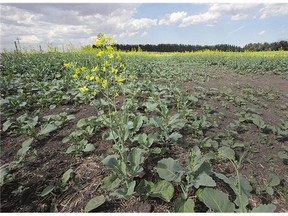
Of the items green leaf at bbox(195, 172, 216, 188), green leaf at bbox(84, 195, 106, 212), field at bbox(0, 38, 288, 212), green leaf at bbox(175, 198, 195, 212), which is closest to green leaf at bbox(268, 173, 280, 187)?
field at bbox(0, 38, 288, 212)

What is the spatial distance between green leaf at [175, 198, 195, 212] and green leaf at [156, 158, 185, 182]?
0.48 ft

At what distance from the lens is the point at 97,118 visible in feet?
9.52

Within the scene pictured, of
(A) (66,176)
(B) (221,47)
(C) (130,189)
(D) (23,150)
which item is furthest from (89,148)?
(B) (221,47)

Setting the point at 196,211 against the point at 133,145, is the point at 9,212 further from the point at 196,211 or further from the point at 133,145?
the point at 196,211

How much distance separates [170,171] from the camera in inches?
71.0

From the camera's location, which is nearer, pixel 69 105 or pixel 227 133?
pixel 227 133

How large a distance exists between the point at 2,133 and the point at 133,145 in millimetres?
1580

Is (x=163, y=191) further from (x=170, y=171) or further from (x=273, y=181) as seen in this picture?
(x=273, y=181)

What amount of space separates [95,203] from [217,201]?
844 millimetres

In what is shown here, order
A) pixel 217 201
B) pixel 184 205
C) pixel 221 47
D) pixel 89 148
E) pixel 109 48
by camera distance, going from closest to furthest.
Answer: pixel 217 201
pixel 184 205
pixel 109 48
pixel 89 148
pixel 221 47

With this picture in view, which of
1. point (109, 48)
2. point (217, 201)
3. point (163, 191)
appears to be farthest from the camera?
point (109, 48)

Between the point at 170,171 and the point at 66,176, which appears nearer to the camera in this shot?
the point at 170,171

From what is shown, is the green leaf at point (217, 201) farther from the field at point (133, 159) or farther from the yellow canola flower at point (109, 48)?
the yellow canola flower at point (109, 48)

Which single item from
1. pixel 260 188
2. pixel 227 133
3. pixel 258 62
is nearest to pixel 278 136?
pixel 227 133
